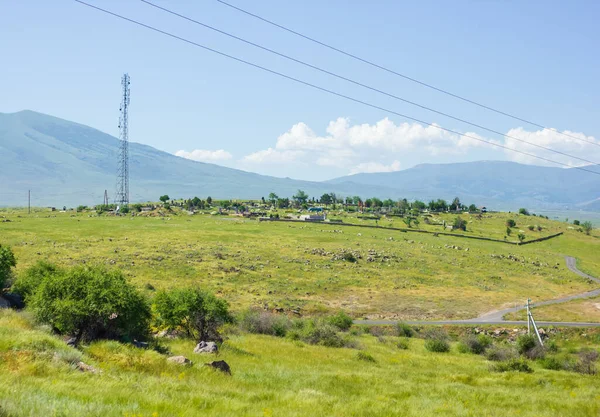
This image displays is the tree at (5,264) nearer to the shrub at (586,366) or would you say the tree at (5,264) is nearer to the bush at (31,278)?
the bush at (31,278)

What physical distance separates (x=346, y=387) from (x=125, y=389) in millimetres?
11762

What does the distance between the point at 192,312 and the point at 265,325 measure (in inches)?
534

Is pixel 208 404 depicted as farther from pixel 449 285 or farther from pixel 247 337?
pixel 449 285

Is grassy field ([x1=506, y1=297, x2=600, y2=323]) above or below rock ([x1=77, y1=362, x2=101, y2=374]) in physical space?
below

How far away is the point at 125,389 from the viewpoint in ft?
47.1

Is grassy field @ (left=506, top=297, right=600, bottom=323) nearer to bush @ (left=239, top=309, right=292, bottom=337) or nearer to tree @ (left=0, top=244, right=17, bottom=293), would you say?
bush @ (left=239, top=309, right=292, bottom=337)

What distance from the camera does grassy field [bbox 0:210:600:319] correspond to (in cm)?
7288

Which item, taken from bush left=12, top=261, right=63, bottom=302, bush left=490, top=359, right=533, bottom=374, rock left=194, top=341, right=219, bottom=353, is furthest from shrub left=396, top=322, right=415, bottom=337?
bush left=12, top=261, right=63, bottom=302

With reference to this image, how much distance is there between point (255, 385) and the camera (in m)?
20.7

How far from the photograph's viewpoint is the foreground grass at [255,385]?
13.0 meters

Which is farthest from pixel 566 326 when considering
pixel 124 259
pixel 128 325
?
pixel 124 259

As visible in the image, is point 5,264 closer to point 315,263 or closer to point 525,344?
point 525,344

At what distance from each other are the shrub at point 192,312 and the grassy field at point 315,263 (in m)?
27.8

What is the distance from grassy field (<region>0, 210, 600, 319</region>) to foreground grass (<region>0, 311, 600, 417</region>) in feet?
111
